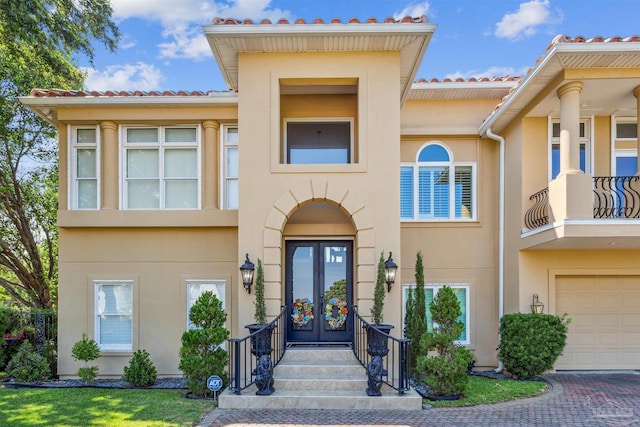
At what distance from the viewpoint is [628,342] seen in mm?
10070

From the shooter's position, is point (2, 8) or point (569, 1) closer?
point (2, 8)

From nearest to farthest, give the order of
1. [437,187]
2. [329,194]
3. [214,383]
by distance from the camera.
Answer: [214,383] → [329,194] → [437,187]

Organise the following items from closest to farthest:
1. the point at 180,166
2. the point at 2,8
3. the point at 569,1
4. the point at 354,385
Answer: the point at 354,385 < the point at 180,166 < the point at 2,8 < the point at 569,1

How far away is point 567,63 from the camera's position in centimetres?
788

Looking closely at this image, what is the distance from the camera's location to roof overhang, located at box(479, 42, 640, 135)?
24.9 ft

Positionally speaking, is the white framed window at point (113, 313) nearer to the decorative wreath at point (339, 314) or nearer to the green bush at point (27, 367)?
the green bush at point (27, 367)

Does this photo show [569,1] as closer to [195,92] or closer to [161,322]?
[195,92]

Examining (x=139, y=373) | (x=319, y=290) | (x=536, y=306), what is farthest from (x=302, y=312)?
(x=536, y=306)

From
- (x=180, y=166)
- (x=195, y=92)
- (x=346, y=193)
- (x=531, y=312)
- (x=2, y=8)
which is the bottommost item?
(x=531, y=312)

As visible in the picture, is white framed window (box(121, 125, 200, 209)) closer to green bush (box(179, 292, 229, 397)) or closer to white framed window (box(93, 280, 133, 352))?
white framed window (box(93, 280, 133, 352))

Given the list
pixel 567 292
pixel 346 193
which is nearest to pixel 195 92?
pixel 346 193

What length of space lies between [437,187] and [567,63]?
4050 millimetres

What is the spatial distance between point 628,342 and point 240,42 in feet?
34.6

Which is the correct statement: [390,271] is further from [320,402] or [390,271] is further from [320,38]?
[320,38]
